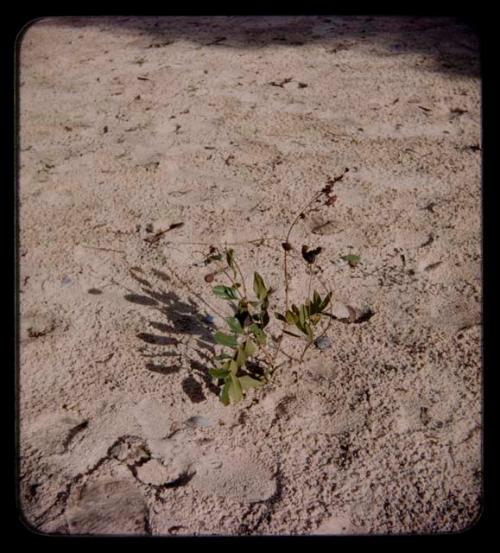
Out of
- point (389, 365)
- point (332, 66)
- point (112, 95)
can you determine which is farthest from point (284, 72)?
point (389, 365)

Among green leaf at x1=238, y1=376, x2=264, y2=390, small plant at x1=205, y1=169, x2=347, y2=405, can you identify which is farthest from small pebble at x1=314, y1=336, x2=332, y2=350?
green leaf at x1=238, y1=376, x2=264, y2=390

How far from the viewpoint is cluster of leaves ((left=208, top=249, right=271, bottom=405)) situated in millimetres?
1497

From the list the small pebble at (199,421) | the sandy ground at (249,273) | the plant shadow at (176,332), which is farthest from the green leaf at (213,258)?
the small pebble at (199,421)

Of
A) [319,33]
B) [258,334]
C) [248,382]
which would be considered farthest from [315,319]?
[319,33]

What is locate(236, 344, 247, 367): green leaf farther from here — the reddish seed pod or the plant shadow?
the reddish seed pod

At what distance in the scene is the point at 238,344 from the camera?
5.28 feet

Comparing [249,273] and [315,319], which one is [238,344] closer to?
[315,319]

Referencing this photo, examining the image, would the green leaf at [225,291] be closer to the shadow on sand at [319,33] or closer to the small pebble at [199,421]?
the small pebble at [199,421]

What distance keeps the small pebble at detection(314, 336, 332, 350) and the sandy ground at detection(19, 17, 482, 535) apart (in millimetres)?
18

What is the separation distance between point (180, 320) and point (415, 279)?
86 cm

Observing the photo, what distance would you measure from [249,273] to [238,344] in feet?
1.51

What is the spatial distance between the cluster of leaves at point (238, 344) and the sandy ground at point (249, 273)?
0.08 meters

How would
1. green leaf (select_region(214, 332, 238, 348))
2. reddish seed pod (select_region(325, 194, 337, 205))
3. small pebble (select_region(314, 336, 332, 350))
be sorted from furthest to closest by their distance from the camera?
reddish seed pod (select_region(325, 194, 337, 205)) → small pebble (select_region(314, 336, 332, 350)) → green leaf (select_region(214, 332, 238, 348))

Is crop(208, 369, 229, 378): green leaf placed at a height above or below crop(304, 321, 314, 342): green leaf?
above
